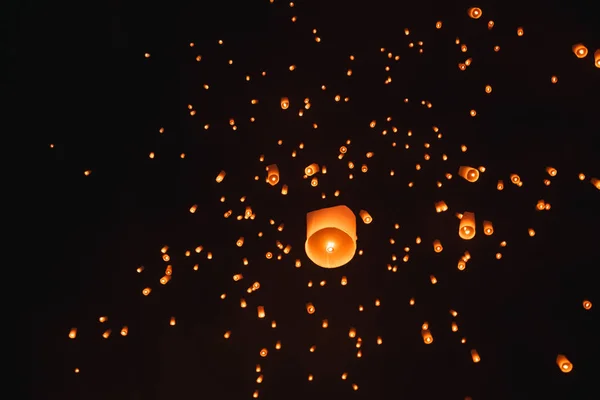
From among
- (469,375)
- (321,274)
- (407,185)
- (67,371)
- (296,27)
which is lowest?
(469,375)

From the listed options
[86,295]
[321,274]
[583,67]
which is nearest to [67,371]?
[86,295]

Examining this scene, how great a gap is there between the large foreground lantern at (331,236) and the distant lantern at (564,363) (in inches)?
60.2

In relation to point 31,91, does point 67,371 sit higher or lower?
lower

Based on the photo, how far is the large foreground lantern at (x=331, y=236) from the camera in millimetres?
2451

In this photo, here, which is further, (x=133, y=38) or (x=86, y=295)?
(x=133, y=38)

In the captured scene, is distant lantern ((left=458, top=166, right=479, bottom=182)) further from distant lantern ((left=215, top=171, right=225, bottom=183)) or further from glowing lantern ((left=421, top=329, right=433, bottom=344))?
distant lantern ((left=215, top=171, right=225, bottom=183))

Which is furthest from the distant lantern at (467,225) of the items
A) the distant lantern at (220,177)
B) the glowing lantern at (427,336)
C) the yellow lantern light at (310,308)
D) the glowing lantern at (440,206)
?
the distant lantern at (220,177)

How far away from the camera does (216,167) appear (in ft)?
12.0

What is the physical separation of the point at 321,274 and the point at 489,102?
1551 mm

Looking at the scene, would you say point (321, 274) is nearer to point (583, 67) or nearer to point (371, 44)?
point (371, 44)

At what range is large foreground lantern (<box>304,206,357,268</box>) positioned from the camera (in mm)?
2451

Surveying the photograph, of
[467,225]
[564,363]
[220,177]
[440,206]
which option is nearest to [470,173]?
[440,206]

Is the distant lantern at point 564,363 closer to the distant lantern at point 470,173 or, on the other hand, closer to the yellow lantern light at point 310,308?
the distant lantern at point 470,173

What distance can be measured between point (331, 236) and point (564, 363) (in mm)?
1659
